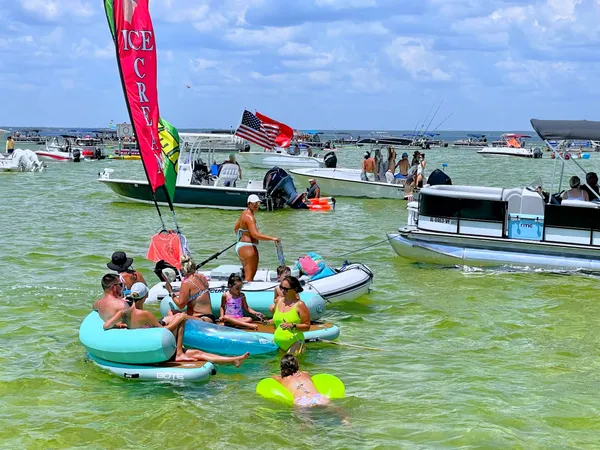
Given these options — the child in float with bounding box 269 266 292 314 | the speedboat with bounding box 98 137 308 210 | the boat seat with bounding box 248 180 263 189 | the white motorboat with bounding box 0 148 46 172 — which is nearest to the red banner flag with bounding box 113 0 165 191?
the child in float with bounding box 269 266 292 314

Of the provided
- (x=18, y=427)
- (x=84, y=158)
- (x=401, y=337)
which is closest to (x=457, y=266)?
(x=401, y=337)

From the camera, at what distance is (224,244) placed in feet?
64.1

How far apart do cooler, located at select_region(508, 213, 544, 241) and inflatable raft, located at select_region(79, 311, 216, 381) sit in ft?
25.8

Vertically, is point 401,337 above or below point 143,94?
below

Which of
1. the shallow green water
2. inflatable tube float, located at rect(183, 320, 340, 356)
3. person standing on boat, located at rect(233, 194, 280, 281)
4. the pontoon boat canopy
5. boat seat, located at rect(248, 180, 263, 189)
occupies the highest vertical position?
the pontoon boat canopy

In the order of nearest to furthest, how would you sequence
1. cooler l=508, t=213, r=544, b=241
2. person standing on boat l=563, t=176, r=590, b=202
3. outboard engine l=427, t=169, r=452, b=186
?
cooler l=508, t=213, r=544, b=241 < person standing on boat l=563, t=176, r=590, b=202 < outboard engine l=427, t=169, r=452, b=186

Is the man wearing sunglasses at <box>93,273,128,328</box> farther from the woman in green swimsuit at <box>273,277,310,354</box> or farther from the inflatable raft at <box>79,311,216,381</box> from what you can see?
Result: the woman in green swimsuit at <box>273,277,310,354</box>

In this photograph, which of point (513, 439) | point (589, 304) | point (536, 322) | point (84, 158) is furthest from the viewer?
point (84, 158)

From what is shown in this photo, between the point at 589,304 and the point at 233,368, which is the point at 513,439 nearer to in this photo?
the point at 233,368

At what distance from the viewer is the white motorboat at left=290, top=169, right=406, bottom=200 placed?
95.0 ft

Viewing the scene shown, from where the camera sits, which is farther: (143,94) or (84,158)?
(84,158)

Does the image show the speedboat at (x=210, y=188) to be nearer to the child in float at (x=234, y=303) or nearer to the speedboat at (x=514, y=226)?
Result: the speedboat at (x=514, y=226)

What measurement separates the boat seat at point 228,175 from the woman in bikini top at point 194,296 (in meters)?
15.1

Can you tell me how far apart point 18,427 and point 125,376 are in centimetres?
131
